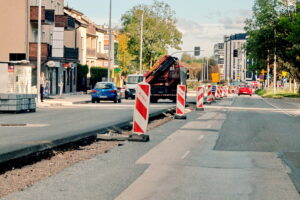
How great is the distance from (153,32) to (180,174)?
83.4 metres

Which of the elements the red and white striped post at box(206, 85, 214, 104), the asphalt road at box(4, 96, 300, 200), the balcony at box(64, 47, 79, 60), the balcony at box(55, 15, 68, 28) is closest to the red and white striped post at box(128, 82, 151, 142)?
the asphalt road at box(4, 96, 300, 200)

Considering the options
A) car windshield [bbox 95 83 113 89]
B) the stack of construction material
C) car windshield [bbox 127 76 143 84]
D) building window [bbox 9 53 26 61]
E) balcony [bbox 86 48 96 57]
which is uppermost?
balcony [bbox 86 48 96 57]

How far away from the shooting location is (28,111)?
31531 mm

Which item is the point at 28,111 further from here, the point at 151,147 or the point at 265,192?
the point at 265,192

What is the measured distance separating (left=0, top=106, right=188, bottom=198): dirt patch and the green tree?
77.6 metres

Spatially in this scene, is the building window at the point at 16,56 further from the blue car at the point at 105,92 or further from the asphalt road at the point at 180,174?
the asphalt road at the point at 180,174

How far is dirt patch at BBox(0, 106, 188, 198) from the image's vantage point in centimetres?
877

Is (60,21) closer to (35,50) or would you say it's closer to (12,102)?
(35,50)

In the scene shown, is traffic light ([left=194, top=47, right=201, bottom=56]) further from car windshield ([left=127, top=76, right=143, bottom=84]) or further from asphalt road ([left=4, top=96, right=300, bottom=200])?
asphalt road ([left=4, top=96, right=300, bottom=200])

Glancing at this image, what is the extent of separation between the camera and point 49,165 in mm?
10906

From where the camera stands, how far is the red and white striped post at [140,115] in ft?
49.8

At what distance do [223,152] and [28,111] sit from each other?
1996cm

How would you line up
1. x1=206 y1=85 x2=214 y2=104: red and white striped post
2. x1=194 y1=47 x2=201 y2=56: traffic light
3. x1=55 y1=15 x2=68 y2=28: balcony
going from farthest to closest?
x1=194 y1=47 x2=201 y2=56: traffic light → x1=55 y1=15 x2=68 y2=28: balcony → x1=206 y1=85 x2=214 y2=104: red and white striped post

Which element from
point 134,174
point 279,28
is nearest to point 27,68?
A: point 134,174
